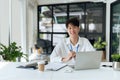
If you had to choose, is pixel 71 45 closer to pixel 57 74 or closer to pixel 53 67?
pixel 53 67

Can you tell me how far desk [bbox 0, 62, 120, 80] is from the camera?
1938 mm

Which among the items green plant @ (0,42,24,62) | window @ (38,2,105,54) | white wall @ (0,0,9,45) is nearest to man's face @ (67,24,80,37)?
green plant @ (0,42,24,62)

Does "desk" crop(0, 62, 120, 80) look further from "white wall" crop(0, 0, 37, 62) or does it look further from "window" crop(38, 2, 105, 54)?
"window" crop(38, 2, 105, 54)

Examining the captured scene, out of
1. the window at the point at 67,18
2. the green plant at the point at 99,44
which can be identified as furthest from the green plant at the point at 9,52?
the window at the point at 67,18

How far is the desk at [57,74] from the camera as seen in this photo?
6.36ft

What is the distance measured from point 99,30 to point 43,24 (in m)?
2.45

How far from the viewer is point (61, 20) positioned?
30.8 feet

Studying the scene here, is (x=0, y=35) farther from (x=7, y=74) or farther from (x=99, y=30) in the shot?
(x=99, y=30)

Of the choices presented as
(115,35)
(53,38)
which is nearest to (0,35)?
(115,35)

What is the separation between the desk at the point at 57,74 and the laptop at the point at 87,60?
0.07 meters

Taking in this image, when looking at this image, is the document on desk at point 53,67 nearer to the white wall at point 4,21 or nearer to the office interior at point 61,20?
the white wall at point 4,21

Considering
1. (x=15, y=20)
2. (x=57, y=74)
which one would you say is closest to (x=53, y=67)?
(x=57, y=74)

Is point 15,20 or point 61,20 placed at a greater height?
point 61,20

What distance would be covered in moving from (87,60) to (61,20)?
283 inches
